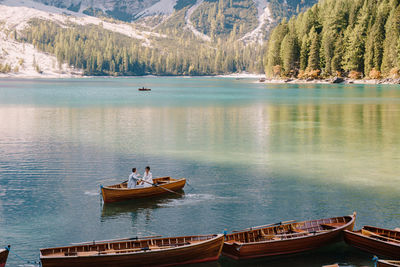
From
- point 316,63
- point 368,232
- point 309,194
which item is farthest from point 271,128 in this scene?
point 316,63

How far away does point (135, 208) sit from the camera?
25344mm

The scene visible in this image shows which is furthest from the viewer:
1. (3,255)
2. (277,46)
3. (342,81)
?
(277,46)

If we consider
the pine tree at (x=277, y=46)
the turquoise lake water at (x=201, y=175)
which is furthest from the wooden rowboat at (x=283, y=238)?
the pine tree at (x=277, y=46)

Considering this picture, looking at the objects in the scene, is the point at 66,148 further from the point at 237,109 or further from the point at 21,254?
the point at 237,109

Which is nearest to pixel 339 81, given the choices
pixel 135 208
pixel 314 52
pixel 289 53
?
pixel 314 52

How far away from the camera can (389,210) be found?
80.8 ft

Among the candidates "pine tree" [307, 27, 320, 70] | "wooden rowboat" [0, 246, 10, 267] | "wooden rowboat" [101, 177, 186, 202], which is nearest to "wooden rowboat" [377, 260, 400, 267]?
"wooden rowboat" [0, 246, 10, 267]

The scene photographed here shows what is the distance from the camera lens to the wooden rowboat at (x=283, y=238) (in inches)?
727

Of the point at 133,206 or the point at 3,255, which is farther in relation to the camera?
the point at 133,206

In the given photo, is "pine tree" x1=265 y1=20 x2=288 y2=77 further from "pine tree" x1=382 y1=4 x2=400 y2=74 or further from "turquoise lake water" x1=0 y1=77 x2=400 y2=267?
"turquoise lake water" x1=0 y1=77 x2=400 y2=267

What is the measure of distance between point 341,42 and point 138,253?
531ft

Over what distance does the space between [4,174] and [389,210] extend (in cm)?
2407

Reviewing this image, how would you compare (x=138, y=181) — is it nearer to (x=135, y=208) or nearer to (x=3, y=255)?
(x=135, y=208)

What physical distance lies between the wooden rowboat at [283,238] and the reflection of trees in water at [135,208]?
585cm
